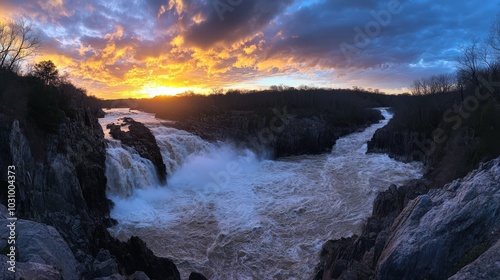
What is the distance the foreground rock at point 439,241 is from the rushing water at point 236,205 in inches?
131

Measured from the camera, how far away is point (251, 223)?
19.7 m

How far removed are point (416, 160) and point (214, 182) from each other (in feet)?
88.5

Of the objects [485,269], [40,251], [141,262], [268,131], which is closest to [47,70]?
[141,262]

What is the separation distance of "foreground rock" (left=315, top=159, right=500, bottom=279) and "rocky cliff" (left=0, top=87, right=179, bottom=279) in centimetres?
821

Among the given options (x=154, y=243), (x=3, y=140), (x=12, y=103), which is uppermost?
(x=12, y=103)

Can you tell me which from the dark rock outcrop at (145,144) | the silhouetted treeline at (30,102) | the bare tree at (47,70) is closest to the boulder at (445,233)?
the silhouetted treeline at (30,102)

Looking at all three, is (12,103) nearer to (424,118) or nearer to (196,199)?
(196,199)

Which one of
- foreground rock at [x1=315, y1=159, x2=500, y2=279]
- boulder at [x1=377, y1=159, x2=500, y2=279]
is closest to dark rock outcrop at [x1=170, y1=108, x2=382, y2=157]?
foreground rock at [x1=315, y1=159, x2=500, y2=279]

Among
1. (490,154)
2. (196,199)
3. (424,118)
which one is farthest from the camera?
(424,118)

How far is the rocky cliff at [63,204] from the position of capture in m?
9.50

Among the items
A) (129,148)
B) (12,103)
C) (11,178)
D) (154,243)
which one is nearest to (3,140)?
(11,178)

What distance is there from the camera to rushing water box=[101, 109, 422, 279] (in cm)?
1570

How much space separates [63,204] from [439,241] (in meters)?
17.8

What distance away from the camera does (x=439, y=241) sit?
961cm
